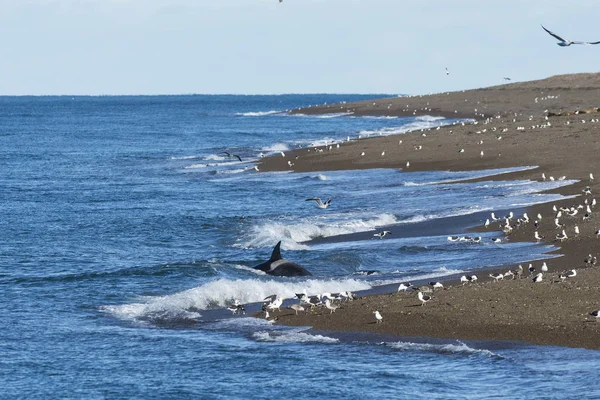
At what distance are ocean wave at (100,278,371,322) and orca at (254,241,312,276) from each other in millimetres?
776

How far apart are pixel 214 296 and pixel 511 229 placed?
1009 centimetres

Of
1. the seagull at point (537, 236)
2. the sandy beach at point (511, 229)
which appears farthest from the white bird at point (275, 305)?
the seagull at point (537, 236)

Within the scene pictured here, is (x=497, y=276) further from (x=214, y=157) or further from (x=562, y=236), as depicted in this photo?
(x=214, y=157)

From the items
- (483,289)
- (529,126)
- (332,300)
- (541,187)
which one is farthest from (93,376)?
(529,126)

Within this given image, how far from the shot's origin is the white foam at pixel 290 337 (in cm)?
1769

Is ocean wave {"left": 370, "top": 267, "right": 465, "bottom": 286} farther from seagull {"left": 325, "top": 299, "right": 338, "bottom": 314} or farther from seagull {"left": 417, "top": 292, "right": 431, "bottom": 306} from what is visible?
seagull {"left": 325, "top": 299, "right": 338, "bottom": 314}

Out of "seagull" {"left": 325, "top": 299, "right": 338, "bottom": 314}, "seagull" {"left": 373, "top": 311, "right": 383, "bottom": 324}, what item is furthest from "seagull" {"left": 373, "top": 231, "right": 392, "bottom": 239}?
"seagull" {"left": 373, "top": 311, "right": 383, "bottom": 324}

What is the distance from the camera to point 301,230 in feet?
105

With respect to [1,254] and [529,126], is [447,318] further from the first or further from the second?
[529,126]

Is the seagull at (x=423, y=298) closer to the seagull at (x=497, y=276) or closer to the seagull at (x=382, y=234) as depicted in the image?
the seagull at (x=497, y=276)

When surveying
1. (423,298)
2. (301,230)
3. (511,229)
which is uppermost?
A: (511,229)

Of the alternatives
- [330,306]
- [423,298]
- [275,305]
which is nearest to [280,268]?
[275,305]

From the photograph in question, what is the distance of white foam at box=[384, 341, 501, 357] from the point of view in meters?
16.4

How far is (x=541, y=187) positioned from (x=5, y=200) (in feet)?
77.2
